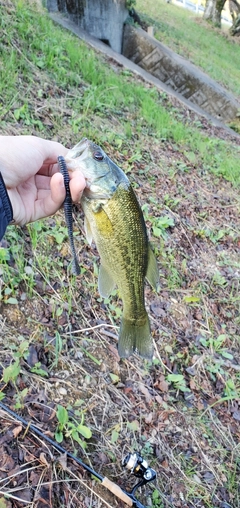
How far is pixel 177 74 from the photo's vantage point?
424 inches

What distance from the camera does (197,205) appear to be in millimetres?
5520

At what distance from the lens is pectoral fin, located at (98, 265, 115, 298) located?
6.53 feet

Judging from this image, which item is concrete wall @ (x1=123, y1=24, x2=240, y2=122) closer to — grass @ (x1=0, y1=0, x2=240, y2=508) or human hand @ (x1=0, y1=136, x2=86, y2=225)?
grass @ (x1=0, y1=0, x2=240, y2=508)

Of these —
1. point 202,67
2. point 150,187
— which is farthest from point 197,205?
point 202,67

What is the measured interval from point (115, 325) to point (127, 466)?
3.53 ft

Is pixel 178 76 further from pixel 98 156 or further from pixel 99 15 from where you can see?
pixel 98 156

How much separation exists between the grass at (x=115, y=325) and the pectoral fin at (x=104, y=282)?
34.0 inches

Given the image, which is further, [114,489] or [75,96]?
[75,96]

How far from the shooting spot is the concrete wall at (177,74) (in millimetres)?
10609

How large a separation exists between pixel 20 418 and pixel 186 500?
1290mm

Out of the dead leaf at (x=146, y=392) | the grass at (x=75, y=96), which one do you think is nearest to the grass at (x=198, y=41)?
the grass at (x=75, y=96)

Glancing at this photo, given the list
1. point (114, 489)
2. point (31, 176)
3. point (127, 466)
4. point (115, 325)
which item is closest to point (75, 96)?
point (115, 325)

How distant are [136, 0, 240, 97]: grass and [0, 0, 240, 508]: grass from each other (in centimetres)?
808

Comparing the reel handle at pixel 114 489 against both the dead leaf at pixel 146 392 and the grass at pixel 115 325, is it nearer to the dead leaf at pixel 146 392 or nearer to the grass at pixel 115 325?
the grass at pixel 115 325
